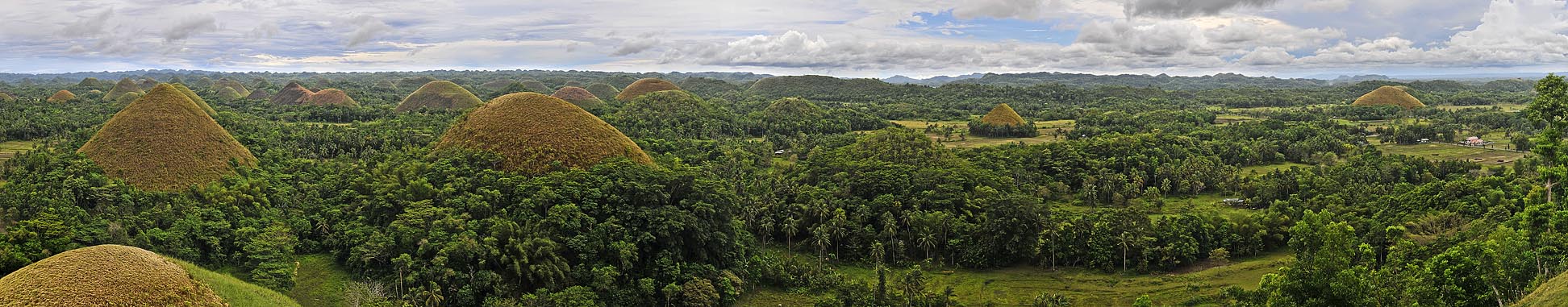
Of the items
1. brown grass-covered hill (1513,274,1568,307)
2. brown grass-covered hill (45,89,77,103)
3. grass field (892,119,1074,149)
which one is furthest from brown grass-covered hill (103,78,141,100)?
brown grass-covered hill (1513,274,1568,307)

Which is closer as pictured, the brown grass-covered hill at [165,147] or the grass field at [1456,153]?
the brown grass-covered hill at [165,147]

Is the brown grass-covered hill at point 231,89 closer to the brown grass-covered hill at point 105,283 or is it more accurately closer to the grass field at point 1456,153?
the brown grass-covered hill at point 105,283

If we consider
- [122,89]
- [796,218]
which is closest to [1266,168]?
[796,218]

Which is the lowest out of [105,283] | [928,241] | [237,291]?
[928,241]

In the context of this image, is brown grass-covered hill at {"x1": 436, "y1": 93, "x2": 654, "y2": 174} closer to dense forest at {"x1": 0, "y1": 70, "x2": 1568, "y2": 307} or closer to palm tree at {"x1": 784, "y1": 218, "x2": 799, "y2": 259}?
dense forest at {"x1": 0, "y1": 70, "x2": 1568, "y2": 307}

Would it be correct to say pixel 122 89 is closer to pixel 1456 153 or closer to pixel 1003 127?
pixel 1003 127

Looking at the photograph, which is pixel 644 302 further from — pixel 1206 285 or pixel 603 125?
pixel 1206 285

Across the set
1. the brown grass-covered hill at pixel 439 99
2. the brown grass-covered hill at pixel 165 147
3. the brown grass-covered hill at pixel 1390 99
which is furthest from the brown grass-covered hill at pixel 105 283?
the brown grass-covered hill at pixel 1390 99

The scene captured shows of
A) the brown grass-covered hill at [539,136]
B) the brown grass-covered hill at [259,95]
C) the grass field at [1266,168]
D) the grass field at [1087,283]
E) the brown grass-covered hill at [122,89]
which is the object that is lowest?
the grass field at [1087,283]
